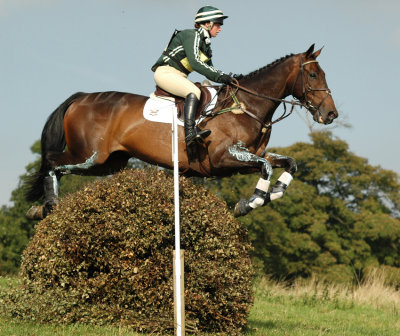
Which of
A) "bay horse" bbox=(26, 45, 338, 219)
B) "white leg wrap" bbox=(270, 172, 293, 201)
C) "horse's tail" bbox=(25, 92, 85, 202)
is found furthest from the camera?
"horse's tail" bbox=(25, 92, 85, 202)

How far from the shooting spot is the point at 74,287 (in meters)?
6.63

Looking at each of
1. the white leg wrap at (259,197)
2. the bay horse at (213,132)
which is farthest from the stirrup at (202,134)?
the white leg wrap at (259,197)

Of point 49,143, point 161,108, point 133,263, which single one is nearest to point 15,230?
point 49,143

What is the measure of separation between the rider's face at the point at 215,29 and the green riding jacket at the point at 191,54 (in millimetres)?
85

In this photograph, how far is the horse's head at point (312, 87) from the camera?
812 cm

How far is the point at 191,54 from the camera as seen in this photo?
26.3ft

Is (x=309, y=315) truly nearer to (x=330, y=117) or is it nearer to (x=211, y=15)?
(x=330, y=117)

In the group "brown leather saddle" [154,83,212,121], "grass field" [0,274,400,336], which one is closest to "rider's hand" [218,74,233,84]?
"brown leather saddle" [154,83,212,121]

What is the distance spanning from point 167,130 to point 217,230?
197 centimetres

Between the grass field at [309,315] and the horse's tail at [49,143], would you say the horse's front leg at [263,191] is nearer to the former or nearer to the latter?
the grass field at [309,315]

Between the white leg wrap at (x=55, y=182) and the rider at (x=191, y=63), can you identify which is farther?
the white leg wrap at (x=55, y=182)

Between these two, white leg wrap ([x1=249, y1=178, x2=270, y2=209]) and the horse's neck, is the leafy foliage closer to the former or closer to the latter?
the horse's neck

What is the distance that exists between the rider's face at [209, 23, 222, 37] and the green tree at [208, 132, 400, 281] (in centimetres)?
2539

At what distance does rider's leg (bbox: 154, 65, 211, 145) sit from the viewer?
25.6ft
